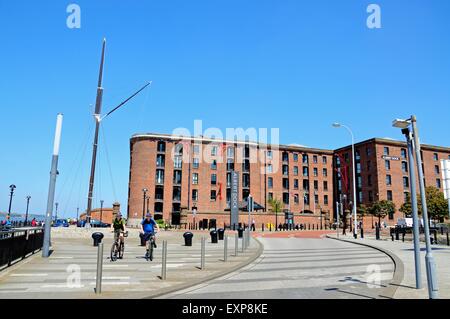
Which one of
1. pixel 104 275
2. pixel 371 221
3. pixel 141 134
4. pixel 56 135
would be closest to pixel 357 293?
pixel 104 275

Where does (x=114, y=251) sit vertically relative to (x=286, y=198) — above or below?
below

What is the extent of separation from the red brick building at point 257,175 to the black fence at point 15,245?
46.3 meters

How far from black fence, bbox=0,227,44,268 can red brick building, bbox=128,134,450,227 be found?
46.3 m

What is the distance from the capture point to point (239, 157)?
7412 cm

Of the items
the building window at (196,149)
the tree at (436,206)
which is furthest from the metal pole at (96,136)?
the tree at (436,206)

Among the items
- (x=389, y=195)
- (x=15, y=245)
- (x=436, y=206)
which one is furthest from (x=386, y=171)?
→ (x=15, y=245)

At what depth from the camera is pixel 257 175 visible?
75.5 meters

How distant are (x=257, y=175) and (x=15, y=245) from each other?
64003mm

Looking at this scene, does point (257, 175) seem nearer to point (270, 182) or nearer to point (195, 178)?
point (270, 182)

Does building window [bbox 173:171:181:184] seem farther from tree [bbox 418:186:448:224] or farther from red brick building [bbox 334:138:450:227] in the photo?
tree [bbox 418:186:448:224]

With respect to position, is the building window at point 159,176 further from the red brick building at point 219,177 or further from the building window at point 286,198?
the building window at point 286,198

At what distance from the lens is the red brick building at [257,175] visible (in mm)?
68000
